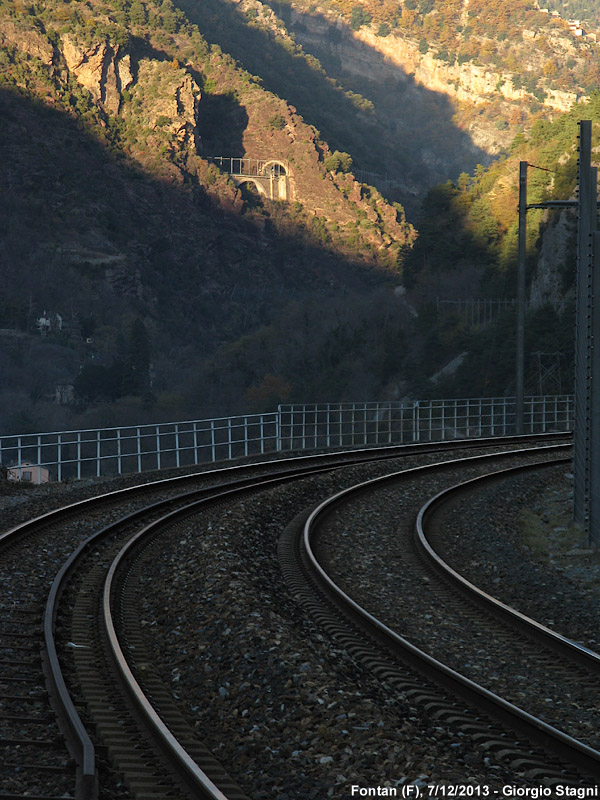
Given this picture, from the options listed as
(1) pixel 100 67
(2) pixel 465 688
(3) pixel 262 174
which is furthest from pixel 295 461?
(1) pixel 100 67

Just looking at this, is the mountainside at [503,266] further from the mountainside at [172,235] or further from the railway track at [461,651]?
the railway track at [461,651]

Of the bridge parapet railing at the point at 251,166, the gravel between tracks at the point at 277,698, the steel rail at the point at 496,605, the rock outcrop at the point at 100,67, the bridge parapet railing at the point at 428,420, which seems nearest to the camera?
the gravel between tracks at the point at 277,698

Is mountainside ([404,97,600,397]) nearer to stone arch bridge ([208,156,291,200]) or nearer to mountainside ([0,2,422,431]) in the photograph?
mountainside ([0,2,422,431])

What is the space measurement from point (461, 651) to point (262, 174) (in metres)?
182

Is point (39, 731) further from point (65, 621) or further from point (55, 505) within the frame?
point (55, 505)

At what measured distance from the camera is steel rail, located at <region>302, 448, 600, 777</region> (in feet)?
19.9

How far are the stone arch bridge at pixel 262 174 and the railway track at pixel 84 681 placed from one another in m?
174

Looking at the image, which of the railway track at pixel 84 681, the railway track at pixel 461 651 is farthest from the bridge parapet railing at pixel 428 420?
the railway track at pixel 84 681

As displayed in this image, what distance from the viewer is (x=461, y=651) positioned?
29.8 feet

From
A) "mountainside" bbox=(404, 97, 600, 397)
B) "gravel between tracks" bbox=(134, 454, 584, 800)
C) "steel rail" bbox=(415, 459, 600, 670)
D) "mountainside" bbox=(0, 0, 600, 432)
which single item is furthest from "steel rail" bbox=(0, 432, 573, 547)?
"mountainside" bbox=(0, 0, 600, 432)

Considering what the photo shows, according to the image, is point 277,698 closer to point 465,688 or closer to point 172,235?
point 465,688

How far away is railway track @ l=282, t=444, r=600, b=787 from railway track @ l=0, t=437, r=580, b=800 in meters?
1.97

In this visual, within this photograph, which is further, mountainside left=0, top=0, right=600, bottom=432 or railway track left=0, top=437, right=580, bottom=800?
mountainside left=0, top=0, right=600, bottom=432

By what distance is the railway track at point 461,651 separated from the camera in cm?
634
